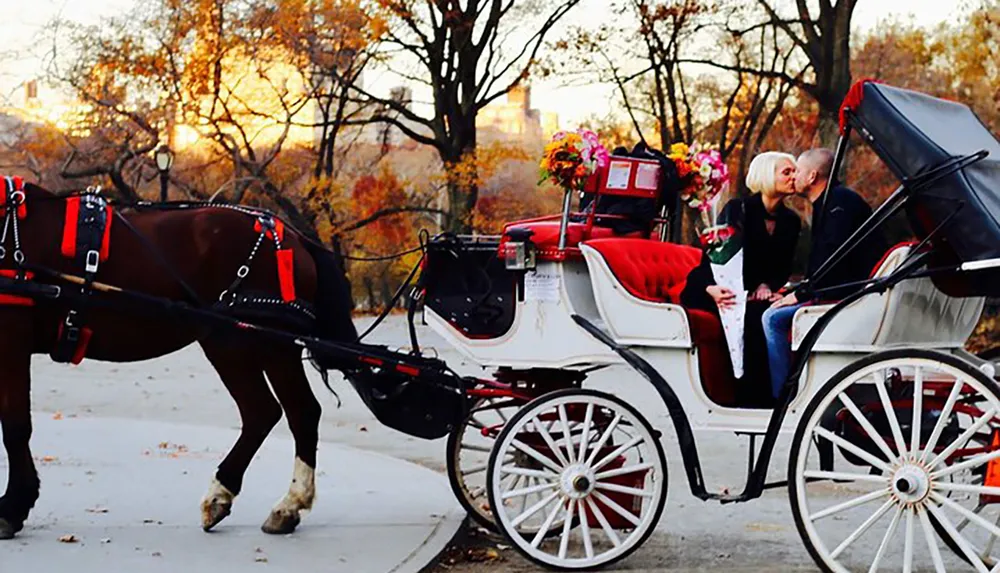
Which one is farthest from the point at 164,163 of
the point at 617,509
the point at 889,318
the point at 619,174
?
the point at 889,318

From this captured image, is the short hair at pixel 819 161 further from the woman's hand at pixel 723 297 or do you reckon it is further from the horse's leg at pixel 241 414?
the horse's leg at pixel 241 414

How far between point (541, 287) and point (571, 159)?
73cm

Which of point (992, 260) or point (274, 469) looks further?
point (274, 469)

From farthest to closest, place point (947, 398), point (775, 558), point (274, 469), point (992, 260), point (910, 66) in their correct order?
1. point (910, 66)
2. point (274, 469)
3. point (775, 558)
4. point (947, 398)
5. point (992, 260)

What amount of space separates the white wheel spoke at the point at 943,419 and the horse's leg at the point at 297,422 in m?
3.22

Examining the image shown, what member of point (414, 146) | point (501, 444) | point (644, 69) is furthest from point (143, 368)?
point (414, 146)

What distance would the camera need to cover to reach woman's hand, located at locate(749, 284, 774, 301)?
677 cm

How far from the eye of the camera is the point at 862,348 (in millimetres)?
6246

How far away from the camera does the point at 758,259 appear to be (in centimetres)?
689

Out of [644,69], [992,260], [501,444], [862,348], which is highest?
[644,69]

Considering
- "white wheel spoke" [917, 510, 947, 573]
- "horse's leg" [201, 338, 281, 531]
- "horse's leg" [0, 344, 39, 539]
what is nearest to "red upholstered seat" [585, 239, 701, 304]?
"white wheel spoke" [917, 510, 947, 573]

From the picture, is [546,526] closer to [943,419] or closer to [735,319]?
[735,319]

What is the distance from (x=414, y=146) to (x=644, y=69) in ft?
48.2

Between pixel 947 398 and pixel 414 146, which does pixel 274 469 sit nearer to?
pixel 947 398
